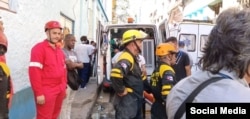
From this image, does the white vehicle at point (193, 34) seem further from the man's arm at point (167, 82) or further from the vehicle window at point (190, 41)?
the man's arm at point (167, 82)

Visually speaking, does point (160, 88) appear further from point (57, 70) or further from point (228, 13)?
point (228, 13)

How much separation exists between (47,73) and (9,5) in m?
1.55

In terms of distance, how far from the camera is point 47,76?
4520 millimetres

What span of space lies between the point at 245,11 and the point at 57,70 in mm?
3234

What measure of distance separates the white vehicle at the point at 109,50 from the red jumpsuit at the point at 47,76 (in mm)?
5056

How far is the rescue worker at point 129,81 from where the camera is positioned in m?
4.40

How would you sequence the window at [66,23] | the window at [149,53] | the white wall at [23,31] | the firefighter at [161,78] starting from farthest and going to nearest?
the window at [66,23], the window at [149,53], the white wall at [23,31], the firefighter at [161,78]

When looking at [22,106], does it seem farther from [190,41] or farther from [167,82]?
[190,41]

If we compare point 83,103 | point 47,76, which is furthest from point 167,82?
point 83,103

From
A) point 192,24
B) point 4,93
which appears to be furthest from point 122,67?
point 192,24

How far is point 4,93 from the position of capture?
3.38 meters

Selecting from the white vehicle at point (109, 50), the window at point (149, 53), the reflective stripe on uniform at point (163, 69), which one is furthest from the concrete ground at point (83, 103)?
the reflective stripe on uniform at point (163, 69)

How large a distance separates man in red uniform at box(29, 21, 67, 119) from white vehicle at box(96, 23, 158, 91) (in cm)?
506

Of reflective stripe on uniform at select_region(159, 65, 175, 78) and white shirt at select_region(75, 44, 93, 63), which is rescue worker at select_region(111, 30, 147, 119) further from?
white shirt at select_region(75, 44, 93, 63)
